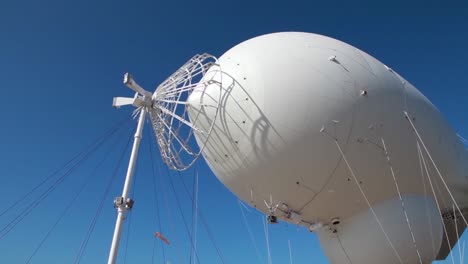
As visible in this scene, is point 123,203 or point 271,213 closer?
point 123,203

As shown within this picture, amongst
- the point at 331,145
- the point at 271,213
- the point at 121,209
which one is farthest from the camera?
the point at 271,213

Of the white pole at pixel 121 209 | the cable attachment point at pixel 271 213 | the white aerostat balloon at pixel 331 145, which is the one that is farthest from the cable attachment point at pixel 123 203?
the cable attachment point at pixel 271 213

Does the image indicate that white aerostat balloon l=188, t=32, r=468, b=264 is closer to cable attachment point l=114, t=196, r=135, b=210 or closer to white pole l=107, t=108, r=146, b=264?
white pole l=107, t=108, r=146, b=264

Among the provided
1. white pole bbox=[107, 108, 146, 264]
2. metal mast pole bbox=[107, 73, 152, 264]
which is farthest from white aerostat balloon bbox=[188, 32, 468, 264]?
white pole bbox=[107, 108, 146, 264]

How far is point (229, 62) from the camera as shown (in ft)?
31.5

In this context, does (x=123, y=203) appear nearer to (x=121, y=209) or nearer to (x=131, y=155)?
(x=121, y=209)

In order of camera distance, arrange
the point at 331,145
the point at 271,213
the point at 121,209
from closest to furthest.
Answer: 1. the point at 331,145
2. the point at 121,209
3. the point at 271,213

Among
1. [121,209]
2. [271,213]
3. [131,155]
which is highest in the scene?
[131,155]

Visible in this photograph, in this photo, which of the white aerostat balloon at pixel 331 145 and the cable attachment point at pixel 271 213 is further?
the cable attachment point at pixel 271 213

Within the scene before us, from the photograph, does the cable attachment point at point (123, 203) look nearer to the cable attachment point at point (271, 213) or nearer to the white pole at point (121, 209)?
the white pole at point (121, 209)

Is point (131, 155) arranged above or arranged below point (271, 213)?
above

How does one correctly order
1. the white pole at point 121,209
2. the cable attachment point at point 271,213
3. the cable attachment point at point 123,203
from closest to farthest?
the white pole at point 121,209, the cable attachment point at point 123,203, the cable attachment point at point 271,213

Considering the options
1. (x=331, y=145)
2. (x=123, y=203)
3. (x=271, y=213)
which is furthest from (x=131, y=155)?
(x=331, y=145)

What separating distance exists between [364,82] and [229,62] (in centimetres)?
363
